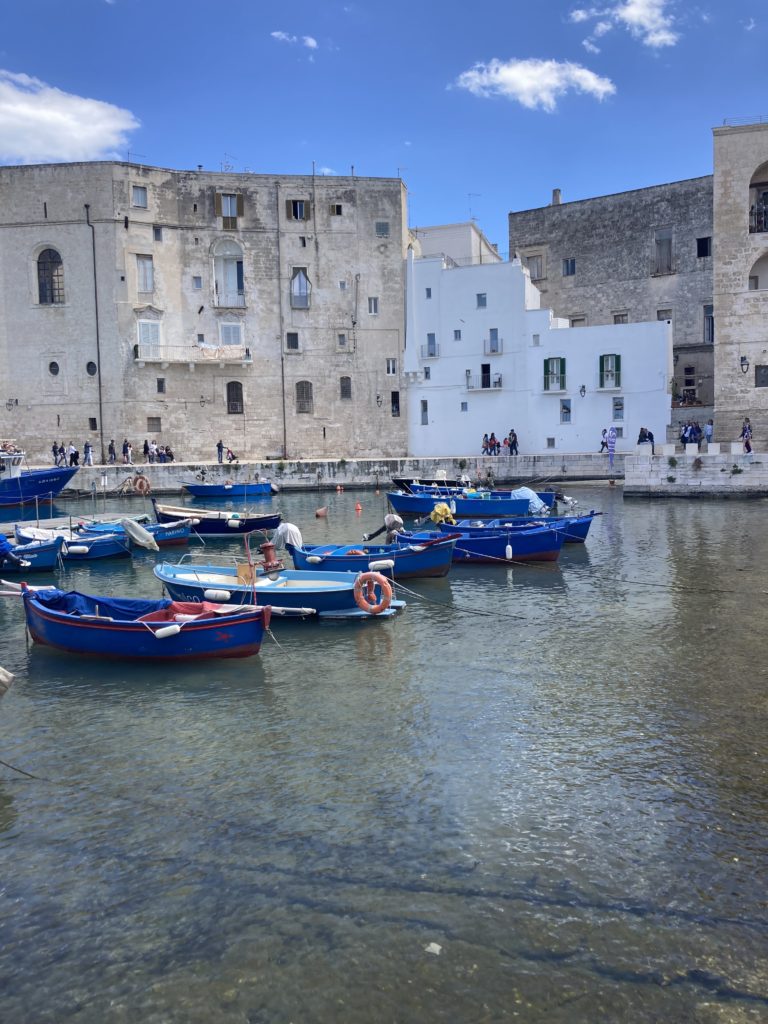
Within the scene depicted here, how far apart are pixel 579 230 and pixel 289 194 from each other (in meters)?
14.7

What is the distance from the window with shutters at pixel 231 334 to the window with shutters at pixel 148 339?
2985 millimetres

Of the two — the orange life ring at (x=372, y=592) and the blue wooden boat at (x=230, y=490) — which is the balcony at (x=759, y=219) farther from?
the orange life ring at (x=372, y=592)

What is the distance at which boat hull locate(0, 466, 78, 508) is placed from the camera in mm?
32375

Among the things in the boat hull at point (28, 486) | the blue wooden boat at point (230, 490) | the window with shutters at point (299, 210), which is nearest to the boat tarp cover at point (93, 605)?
the blue wooden boat at point (230, 490)

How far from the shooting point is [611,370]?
120 feet

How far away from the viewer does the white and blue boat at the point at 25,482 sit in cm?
3241

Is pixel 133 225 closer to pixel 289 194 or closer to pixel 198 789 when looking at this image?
pixel 289 194

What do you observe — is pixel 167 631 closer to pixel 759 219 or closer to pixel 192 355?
pixel 759 219

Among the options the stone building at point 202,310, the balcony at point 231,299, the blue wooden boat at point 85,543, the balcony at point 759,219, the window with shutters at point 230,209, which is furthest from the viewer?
the balcony at point 231,299

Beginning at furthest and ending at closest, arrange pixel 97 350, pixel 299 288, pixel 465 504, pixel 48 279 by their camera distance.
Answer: pixel 299 288 → pixel 48 279 → pixel 97 350 → pixel 465 504

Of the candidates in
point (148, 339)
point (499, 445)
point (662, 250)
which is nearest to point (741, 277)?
point (662, 250)

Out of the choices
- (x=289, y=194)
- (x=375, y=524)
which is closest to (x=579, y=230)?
(x=289, y=194)

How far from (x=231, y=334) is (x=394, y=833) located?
3626 cm

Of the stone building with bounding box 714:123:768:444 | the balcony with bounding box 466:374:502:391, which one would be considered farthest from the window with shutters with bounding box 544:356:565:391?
the stone building with bounding box 714:123:768:444
